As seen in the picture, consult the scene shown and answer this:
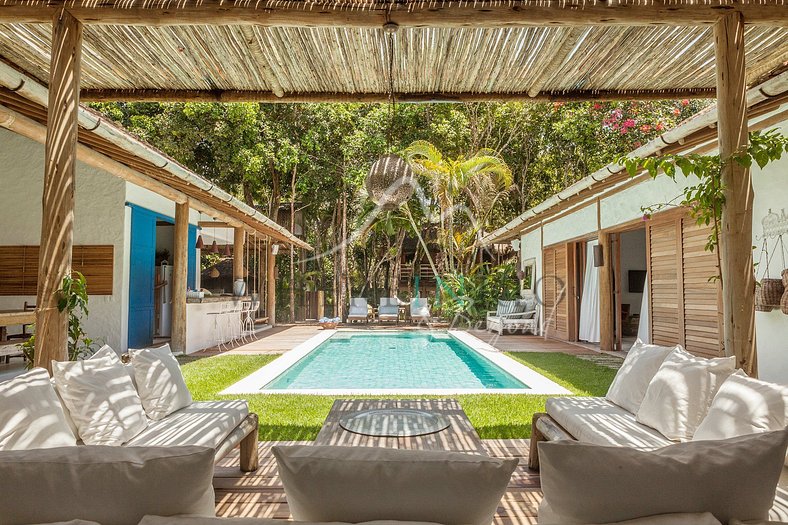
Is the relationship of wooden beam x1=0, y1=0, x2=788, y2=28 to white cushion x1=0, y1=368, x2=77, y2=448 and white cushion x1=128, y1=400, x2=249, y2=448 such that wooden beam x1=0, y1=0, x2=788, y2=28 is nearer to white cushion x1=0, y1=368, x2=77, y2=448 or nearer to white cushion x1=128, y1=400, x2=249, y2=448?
white cushion x1=0, y1=368, x2=77, y2=448

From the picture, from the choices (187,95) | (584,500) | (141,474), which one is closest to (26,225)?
(187,95)

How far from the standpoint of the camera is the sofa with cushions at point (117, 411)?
2.31 meters

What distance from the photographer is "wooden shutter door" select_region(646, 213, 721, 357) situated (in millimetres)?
6504

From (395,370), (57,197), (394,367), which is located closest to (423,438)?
(57,197)

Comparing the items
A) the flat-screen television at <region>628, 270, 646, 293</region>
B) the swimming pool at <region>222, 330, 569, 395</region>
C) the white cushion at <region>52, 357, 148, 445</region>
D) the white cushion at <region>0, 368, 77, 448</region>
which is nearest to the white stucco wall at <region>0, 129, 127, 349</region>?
the swimming pool at <region>222, 330, 569, 395</region>

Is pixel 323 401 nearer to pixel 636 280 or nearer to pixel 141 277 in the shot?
pixel 141 277

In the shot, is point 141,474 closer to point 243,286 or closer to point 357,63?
point 357,63

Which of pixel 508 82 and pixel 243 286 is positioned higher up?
pixel 508 82

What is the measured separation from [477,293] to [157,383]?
41.0 feet

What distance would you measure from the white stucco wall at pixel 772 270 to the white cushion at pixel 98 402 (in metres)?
5.51

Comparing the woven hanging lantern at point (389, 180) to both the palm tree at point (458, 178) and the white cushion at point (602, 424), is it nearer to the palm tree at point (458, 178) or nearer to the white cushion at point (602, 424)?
the white cushion at point (602, 424)

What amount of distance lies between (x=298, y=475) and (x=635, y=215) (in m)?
8.27

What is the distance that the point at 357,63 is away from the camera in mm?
4562

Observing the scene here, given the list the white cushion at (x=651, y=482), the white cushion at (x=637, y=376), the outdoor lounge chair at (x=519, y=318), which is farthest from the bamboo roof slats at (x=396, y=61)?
the outdoor lounge chair at (x=519, y=318)
